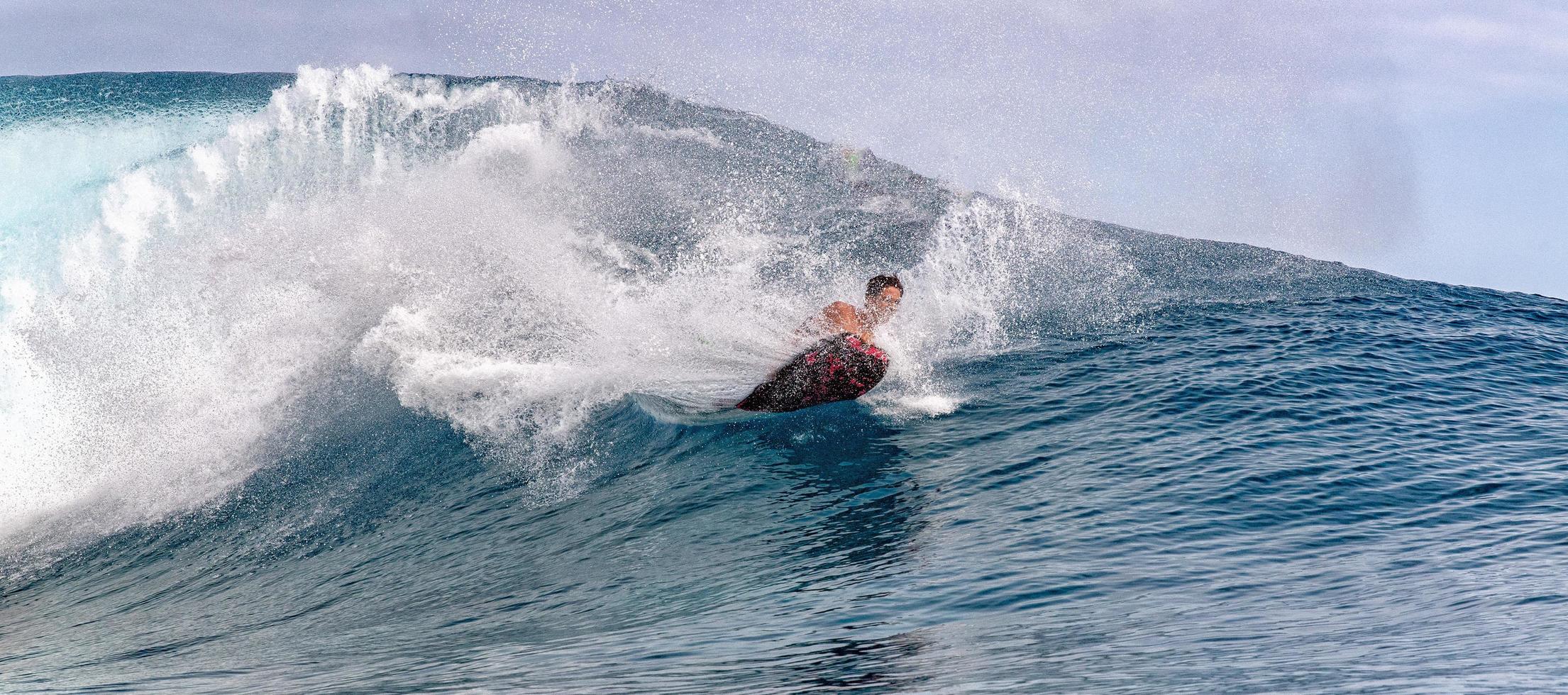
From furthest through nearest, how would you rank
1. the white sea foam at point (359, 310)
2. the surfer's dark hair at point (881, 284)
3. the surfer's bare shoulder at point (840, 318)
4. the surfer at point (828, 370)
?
the white sea foam at point (359, 310) → the surfer's dark hair at point (881, 284) → the surfer's bare shoulder at point (840, 318) → the surfer at point (828, 370)

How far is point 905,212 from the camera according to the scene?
23.5 meters

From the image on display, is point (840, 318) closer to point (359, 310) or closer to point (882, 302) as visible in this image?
point (882, 302)

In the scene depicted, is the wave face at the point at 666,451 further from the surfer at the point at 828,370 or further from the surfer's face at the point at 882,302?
the surfer's face at the point at 882,302

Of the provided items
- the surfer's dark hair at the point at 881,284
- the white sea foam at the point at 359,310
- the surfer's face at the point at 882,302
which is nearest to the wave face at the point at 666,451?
the white sea foam at the point at 359,310

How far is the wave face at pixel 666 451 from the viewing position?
16.1ft

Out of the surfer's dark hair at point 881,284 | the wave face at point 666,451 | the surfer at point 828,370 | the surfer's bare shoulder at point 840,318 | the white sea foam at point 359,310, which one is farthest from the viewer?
the white sea foam at point 359,310

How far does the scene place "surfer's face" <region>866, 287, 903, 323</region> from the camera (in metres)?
10.3

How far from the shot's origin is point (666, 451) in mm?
9281

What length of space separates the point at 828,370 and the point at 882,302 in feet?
4.31

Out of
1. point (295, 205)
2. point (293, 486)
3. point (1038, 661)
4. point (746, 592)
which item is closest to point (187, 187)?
point (295, 205)

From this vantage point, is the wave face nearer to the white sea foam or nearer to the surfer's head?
the white sea foam

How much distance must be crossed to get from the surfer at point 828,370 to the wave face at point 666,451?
0.75 ft

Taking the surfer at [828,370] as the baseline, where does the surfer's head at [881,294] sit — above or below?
above

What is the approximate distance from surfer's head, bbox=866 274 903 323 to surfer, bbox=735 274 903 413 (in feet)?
1.51
